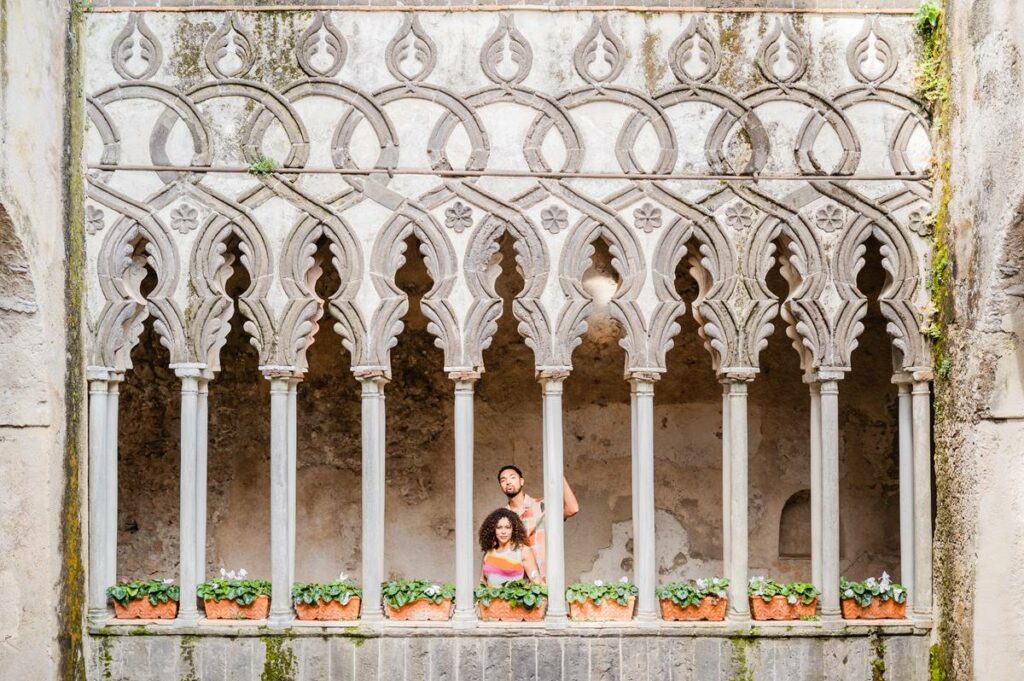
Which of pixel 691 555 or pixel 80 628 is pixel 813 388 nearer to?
pixel 691 555

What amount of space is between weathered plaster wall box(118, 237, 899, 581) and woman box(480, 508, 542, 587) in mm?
2556

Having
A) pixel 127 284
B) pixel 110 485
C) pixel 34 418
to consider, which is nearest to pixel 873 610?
pixel 110 485

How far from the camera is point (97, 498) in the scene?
926 cm

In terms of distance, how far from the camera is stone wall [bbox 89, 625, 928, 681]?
29.9 ft

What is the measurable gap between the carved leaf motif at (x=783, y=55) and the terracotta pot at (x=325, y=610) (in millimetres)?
5203

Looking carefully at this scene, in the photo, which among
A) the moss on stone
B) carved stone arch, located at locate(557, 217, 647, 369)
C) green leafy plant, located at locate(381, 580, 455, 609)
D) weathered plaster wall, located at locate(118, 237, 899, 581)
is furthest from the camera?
weathered plaster wall, located at locate(118, 237, 899, 581)

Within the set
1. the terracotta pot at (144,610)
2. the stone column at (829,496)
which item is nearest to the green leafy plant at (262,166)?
the terracotta pot at (144,610)

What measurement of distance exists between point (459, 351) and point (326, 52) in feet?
8.36

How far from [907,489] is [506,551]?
10.4ft

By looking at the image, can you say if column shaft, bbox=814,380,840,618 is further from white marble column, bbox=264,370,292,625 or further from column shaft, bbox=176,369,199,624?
column shaft, bbox=176,369,199,624

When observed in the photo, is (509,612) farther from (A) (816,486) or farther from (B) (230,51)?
(B) (230,51)

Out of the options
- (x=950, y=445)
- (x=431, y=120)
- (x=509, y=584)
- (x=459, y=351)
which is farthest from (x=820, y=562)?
(x=431, y=120)

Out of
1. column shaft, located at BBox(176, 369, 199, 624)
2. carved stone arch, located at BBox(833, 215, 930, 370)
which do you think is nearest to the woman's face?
column shaft, located at BBox(176, 369, 199, 624)

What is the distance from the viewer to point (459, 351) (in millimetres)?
9305
